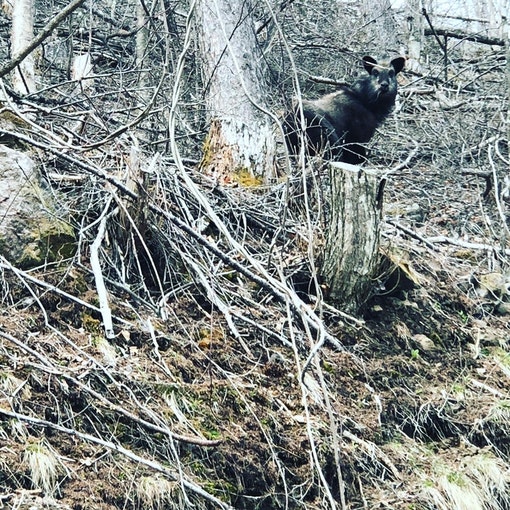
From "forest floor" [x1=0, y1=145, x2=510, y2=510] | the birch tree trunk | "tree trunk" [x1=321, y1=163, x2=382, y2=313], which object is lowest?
"forest floor" [x1=0, y1=145, x2=510, y2=510]

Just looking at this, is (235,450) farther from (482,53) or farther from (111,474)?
(482,53)

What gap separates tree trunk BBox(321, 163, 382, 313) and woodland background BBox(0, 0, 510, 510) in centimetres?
24

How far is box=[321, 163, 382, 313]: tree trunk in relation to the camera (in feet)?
19.2

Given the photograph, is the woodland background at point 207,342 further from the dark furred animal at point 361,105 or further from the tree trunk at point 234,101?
the dark furred animal at point 361,105

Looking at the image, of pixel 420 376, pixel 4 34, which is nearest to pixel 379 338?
pixel 420 376

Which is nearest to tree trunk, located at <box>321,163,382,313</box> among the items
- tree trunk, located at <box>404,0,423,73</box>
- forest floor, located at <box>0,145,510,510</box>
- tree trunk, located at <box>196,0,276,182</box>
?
forest floor, located at <box>0,145,510,510</box>

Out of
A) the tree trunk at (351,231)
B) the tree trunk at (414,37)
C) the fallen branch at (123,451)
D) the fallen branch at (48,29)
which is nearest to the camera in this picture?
the fallen branch at (48,29)

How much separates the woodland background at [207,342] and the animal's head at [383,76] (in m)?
2.40

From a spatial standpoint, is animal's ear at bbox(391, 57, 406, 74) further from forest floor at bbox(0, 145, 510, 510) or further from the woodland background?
forest floor at bbox(0, 145, 510, 510)

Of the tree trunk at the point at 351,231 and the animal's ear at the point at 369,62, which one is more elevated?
the animal's ear at the point at 369,62

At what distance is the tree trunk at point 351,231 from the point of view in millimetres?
5867

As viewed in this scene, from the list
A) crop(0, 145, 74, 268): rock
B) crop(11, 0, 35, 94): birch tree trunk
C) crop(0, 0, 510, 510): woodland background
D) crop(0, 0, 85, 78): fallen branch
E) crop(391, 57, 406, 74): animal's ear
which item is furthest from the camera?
crop(391, 57, 406, 74): animal's ear

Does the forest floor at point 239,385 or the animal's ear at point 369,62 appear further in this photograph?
the animal's ear at point 369,62

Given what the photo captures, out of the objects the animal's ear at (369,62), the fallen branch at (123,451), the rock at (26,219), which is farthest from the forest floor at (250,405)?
the animal's ear at (369,62)
